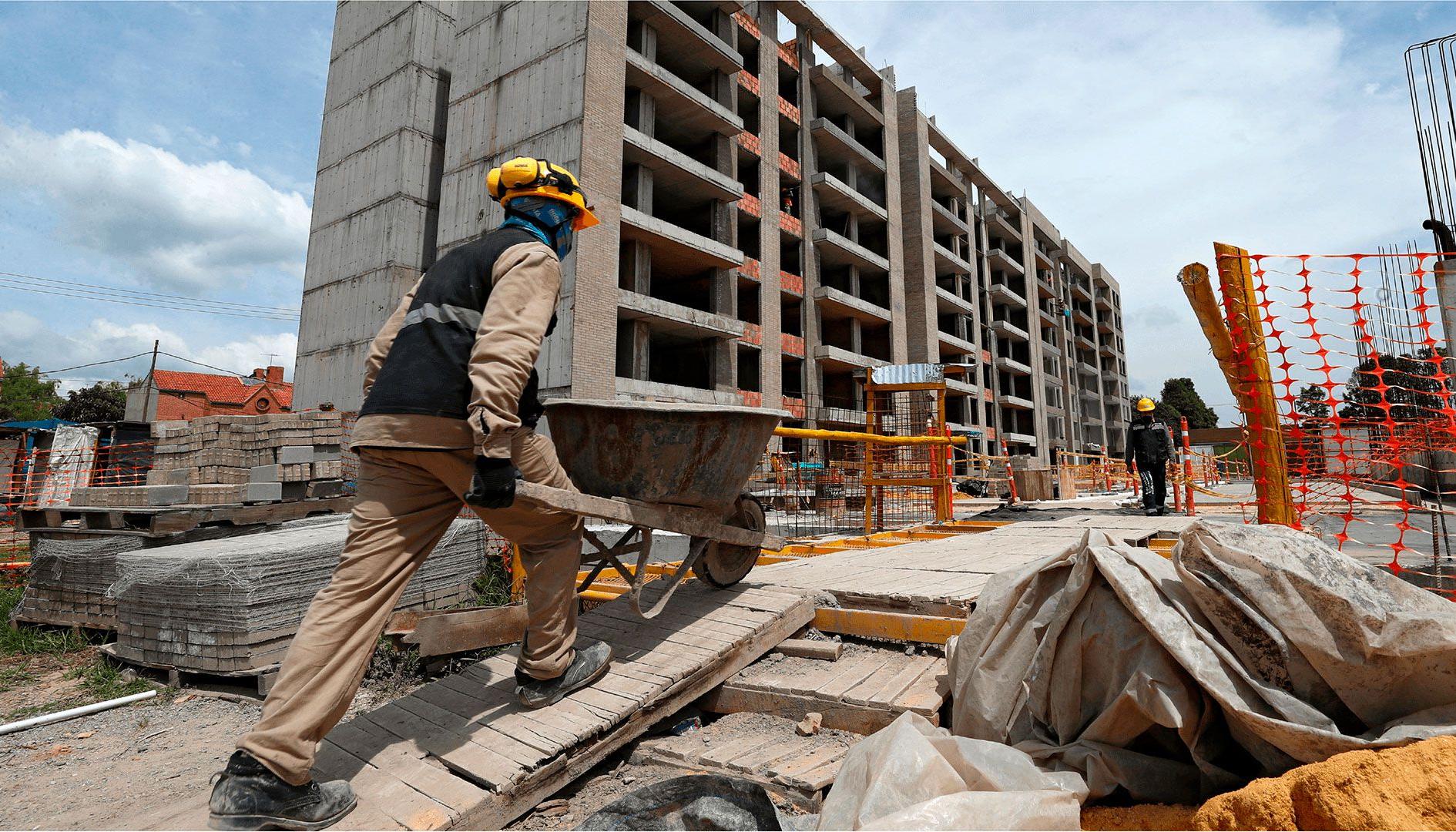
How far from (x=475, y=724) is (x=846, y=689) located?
150 cm

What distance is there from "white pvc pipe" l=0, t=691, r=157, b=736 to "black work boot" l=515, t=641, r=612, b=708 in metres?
3.00

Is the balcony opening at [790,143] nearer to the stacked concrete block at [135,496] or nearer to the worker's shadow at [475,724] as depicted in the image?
the stacked concrete block at [135,496]

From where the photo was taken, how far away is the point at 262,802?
6.15 feet

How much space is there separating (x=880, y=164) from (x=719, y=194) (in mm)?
12766

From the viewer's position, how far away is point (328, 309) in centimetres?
2372

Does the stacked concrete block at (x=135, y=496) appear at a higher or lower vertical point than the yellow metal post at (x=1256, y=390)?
lower

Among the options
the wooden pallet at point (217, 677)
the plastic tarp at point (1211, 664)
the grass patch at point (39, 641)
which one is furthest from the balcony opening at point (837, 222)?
the plastic tarp at point (1211, 664)

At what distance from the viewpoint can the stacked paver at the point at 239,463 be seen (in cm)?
682

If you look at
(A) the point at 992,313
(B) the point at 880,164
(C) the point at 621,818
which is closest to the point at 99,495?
(C) the point at 621,818

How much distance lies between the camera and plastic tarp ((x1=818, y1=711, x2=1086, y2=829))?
1549 mm

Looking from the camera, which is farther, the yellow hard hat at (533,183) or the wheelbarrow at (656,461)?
the wheelbarrow at (656,461)

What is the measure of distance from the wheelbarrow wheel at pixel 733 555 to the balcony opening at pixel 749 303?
2125 cm

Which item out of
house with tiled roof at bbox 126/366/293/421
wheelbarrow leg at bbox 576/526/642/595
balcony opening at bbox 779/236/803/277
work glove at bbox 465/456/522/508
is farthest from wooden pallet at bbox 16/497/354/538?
house with tiled roof at bbox 126/366/293/421

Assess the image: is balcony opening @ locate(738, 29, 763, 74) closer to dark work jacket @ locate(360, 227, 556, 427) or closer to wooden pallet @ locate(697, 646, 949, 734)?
dark work jacket @ locate(360, 227, 556, 427)
